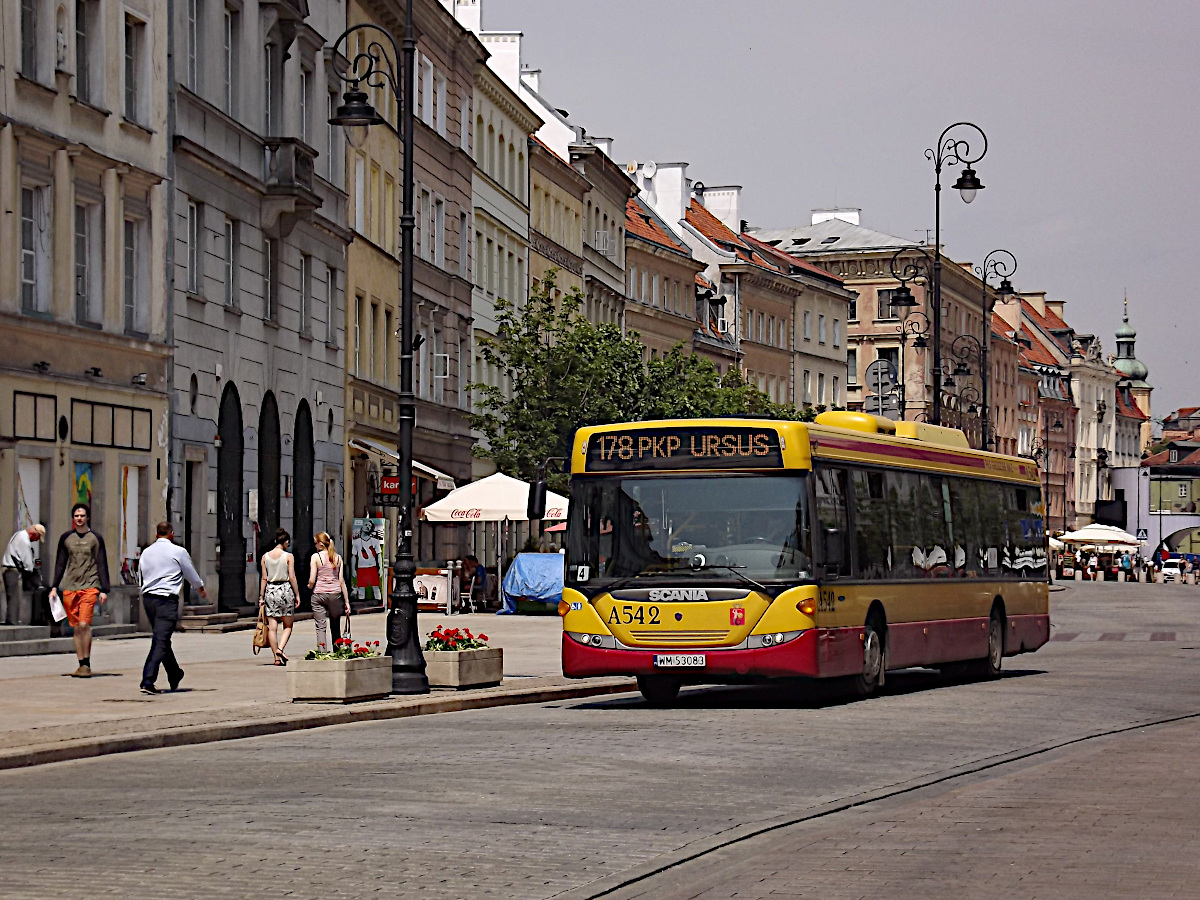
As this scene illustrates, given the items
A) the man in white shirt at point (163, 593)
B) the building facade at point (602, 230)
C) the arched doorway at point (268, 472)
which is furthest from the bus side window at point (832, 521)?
the building facade at point (602, 230)

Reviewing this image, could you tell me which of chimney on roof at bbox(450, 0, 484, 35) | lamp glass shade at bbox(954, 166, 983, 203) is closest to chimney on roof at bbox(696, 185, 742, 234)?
chimney on roof at bbox(450, 0, 484, 35)

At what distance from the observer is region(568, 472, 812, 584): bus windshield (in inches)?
882

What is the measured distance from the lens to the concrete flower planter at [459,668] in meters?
24.1

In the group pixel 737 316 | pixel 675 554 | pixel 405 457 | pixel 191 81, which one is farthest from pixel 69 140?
pixel 737 316

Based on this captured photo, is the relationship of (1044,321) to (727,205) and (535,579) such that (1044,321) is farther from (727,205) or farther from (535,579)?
(535,579)

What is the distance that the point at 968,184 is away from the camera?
44531 millimetres

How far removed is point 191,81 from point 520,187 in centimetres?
3563

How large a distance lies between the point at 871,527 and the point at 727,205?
9480 centimetres

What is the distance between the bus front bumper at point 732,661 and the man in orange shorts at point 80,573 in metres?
6.13

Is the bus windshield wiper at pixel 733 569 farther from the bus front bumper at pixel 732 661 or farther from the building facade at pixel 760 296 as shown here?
the building facade at pixel 760 296

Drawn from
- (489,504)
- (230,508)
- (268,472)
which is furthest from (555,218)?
(230,508)

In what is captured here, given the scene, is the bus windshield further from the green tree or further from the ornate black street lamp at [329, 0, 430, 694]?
the green tree

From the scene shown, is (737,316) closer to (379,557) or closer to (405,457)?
(379,557)

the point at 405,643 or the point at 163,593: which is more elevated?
the point at 163,593
